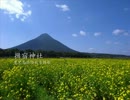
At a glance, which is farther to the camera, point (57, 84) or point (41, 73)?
point (41, 73)

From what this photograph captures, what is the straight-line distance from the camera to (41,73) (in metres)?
13.9

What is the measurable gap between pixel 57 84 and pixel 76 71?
146 inches

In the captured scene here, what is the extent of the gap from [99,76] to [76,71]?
4.03 metres

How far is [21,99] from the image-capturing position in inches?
405

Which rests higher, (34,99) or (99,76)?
(99,76)

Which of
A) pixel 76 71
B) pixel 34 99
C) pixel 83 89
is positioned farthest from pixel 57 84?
pixel 76 71

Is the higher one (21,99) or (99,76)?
(99,76)

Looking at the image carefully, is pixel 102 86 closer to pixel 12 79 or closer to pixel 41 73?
pixel 12 79

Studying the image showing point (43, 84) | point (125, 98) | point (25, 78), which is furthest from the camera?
point (43, 84)

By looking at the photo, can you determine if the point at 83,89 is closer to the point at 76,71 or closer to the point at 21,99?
the point at 21,99

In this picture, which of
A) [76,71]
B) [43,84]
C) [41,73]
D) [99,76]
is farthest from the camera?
[76,71]

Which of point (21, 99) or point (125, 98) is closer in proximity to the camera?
point (125, 98)

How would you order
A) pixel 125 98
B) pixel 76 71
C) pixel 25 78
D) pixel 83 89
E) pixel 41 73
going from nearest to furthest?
pixel 125 98 < pixel 83 89 < pixel 25 78 < pixel 41 73 < pixel 76 71

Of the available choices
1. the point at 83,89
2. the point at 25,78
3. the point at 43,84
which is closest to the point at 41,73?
A: the point at 43,84
